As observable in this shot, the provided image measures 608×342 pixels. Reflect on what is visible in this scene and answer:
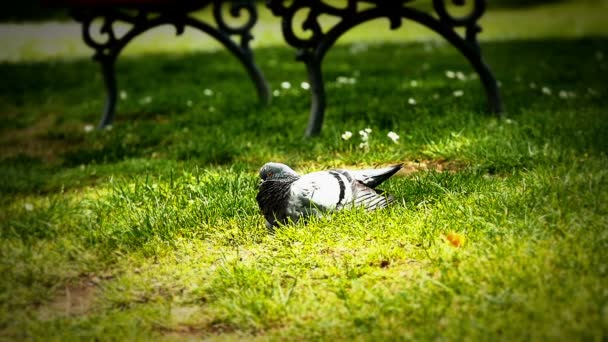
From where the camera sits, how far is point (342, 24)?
416cm

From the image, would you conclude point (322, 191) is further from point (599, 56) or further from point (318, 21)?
point (599, 56)

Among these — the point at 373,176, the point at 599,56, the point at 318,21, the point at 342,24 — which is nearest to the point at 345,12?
the point at 342,24

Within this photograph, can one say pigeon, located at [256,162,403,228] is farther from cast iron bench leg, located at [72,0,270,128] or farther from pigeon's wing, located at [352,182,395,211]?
cast iron bench leg, located at [72,0,270,128]

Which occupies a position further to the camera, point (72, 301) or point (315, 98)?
point (315, 98)

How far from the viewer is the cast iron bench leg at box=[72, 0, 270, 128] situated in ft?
16.9

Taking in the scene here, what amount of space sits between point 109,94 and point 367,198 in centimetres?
335

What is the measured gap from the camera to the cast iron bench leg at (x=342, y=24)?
4.09 meters

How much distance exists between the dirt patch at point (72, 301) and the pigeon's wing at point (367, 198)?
1.07 meters

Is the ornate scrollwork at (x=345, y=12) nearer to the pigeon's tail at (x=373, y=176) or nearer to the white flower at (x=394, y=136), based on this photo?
the white flower at (x=394, y=136)

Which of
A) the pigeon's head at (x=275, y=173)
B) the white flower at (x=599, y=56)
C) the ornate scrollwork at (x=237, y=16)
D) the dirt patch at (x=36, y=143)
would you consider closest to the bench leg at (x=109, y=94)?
the dirt patch at (x=36, y=143)

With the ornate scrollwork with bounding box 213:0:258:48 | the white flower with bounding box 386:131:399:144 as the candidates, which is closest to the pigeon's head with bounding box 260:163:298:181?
the white flower with bounding box 386:131:399:144

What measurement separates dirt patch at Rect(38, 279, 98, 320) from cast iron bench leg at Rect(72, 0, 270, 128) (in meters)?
3.10

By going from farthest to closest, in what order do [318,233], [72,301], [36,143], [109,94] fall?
[109,94]
[36,143]
[318,233]
[72,301]

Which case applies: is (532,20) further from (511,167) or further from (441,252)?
Result: (441,252)
